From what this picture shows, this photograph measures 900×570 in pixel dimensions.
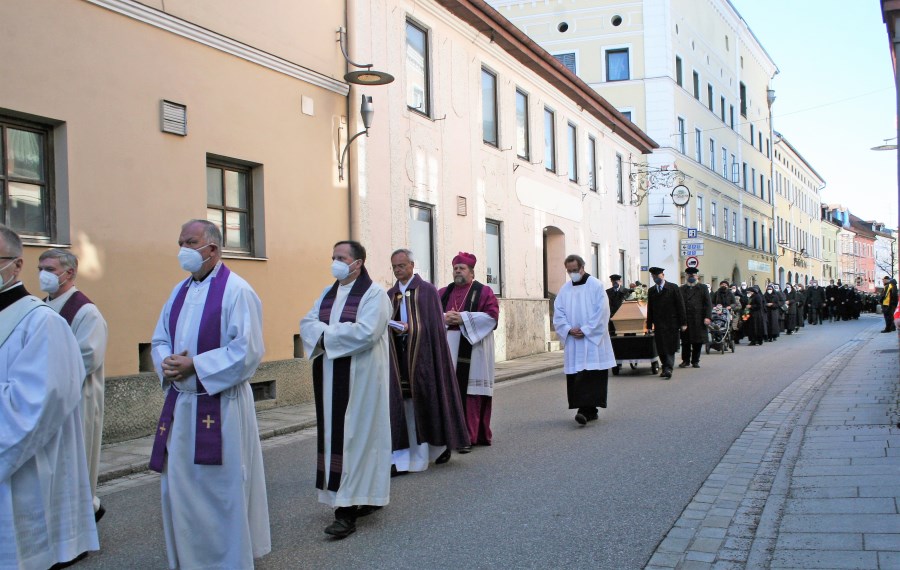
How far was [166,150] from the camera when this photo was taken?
1017 cm

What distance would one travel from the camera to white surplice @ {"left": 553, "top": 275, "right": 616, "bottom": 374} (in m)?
9.84

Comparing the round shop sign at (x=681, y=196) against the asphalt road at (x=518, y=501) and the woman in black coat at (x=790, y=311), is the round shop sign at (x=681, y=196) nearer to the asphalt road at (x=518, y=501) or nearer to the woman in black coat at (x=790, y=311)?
the woman in black coat at (x=790, y=311)

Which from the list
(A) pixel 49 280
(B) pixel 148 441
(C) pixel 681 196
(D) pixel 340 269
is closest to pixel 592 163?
(C) pixel 681 196

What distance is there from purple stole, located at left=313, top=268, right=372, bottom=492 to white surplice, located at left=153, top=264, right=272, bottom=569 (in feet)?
3.34

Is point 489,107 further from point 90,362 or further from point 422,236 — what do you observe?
point 90,362

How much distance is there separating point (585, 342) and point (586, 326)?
175mm

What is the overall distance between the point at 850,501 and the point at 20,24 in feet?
26.7

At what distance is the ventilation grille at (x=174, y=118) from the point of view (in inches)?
399

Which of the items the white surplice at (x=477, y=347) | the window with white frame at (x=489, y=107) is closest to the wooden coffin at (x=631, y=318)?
the window with white frame at (x=489, y=107)

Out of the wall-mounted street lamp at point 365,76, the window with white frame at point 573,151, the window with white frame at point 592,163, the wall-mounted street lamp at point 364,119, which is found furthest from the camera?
the window with white frame at point 592,163

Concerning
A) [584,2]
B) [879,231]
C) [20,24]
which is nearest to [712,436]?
[20,24]

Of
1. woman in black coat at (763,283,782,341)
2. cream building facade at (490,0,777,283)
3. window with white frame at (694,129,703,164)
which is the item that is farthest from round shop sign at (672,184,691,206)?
window with white frame at (694,129,703,164)

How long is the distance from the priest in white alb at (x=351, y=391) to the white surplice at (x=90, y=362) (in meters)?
1.26

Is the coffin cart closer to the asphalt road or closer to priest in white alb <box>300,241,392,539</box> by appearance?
the asphalt road
